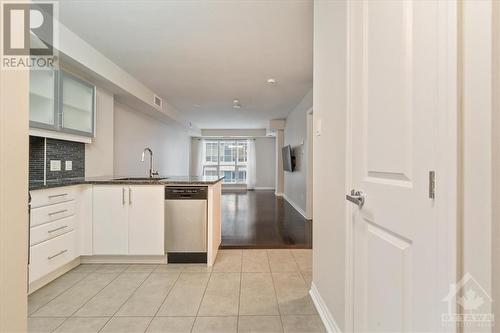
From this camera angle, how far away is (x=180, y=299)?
2.04 meters

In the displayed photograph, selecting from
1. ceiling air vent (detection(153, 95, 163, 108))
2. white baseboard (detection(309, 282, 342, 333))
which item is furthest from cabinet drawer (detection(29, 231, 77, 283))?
ceiling air vent (detection(153, 95, 163, 108))

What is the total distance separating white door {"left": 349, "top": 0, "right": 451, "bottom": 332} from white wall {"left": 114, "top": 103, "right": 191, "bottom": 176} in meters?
4.20

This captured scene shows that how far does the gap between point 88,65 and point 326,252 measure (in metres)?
3.16

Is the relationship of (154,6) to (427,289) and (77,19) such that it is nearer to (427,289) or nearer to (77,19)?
(77,19)

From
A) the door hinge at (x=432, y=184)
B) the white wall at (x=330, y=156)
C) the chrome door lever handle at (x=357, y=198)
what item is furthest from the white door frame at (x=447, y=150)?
the white wall at (x=330, y=156)

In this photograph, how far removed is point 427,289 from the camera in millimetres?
792

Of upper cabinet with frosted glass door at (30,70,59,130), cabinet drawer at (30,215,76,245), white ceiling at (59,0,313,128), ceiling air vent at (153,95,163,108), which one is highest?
white ceiling at (59,0,313,128)

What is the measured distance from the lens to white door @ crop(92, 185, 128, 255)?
2672 mm

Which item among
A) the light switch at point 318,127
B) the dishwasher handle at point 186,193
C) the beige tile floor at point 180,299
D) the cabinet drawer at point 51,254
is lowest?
the beige tile floor at point 180,299

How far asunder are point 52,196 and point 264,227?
296cm

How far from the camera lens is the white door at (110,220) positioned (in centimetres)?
267

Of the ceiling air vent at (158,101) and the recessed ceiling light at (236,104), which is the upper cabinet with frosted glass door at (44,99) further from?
the recessed ceiling light at (236,104)

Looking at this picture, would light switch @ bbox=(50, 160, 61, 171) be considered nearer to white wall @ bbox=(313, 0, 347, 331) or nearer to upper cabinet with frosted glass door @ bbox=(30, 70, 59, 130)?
upper cabinet with frosted glass door @ bbox=(30, 70, 59, 130)

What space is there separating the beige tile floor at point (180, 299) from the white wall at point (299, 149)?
9.01ft
